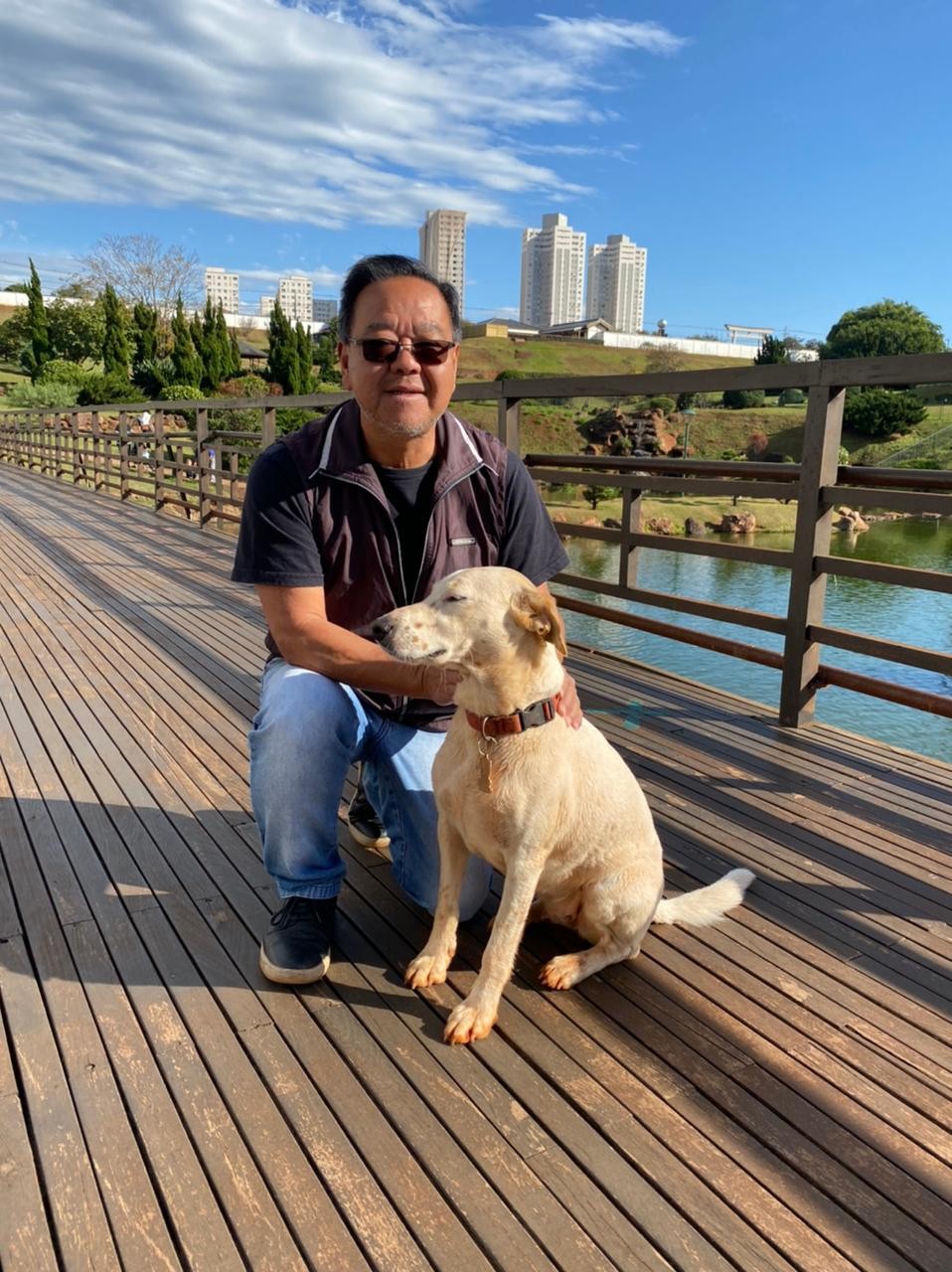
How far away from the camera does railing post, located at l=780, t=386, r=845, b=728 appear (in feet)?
10.5

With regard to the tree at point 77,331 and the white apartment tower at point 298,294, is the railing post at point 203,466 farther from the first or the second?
the white apartment tower at point 298,294

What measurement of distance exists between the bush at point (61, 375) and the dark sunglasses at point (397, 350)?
35.6 meters

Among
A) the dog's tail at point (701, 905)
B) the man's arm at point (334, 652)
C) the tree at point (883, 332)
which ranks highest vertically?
the tree at point (883, 332)

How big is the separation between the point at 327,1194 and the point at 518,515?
1584 mm

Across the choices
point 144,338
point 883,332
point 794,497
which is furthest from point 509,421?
point 883,332

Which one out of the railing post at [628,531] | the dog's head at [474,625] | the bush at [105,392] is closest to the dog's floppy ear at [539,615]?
the dog's head at [474,625]

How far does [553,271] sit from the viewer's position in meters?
148

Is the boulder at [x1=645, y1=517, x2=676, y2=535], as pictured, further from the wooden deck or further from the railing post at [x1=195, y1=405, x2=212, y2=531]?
the wooden deck

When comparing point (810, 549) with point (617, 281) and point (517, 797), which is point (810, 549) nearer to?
point (517, 797)

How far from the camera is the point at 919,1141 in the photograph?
1.49 meters

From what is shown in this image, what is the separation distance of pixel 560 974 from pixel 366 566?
3.58 feet

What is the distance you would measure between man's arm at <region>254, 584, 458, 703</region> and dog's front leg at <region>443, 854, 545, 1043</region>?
46 centimetres

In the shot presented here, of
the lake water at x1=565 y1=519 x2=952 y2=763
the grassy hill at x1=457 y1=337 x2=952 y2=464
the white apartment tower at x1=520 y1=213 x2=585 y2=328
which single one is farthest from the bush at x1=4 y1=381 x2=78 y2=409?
the white apartment tower at x1=520 y1=213 x2=585 y2=328

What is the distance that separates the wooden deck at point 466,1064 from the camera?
1303 millimetres
